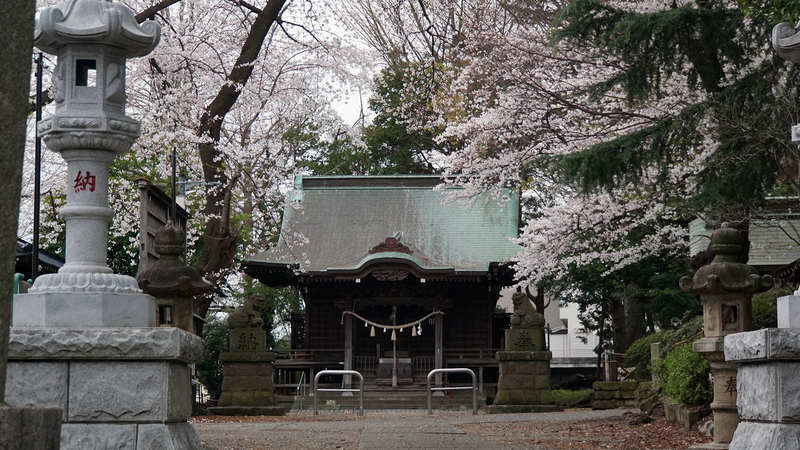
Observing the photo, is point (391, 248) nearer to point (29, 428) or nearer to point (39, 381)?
point (39, 381)

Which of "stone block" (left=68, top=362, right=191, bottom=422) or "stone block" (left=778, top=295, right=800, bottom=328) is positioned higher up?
"stone block" (left=778, top=295, right=800, bottom=328)

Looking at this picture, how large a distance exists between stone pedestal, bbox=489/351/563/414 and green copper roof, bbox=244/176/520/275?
20.0 ft

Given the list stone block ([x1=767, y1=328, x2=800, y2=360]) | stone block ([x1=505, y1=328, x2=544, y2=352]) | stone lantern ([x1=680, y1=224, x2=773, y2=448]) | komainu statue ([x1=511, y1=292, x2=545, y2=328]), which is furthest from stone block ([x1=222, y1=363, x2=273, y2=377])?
stone block ([x1=767, y1=328, x2=800, y2=360])

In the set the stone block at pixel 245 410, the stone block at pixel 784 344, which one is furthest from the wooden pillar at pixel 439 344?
the stone block at pixel 784 344

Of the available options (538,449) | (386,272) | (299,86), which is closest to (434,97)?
(299,86)

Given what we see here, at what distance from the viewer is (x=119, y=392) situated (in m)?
4.92

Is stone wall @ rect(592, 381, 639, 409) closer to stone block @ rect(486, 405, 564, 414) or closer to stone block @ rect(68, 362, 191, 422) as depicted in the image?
stone block @ rect(486, 405, 564, 414)

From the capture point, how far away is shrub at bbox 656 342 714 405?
34.1ft

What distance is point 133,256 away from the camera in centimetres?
2091

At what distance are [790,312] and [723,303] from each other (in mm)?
4508

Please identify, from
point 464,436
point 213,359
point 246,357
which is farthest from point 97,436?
point 213,359

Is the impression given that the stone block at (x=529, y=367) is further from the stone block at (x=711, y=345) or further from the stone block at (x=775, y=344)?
the stone block at (x=775, y=344)

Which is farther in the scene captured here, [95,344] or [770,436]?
[95,344]

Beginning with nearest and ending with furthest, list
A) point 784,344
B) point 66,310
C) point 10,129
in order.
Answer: point 10,129 → point 784,344 → point 66,310
